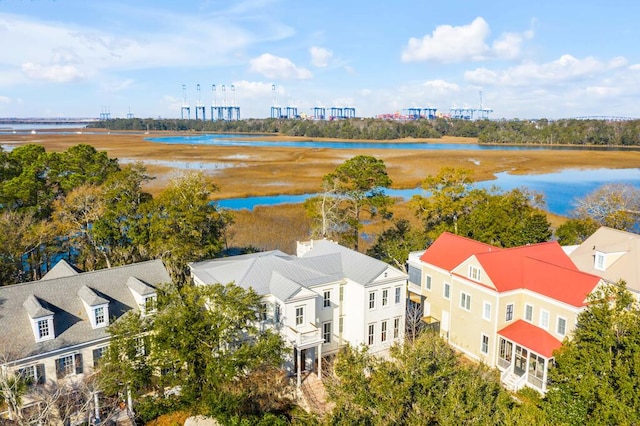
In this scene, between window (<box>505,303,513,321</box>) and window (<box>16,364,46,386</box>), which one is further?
window (<box>505,303,513,321</box>)

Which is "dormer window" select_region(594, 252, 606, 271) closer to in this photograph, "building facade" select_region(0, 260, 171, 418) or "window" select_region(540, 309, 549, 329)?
"window" select_region(540, 309, 549, 329)

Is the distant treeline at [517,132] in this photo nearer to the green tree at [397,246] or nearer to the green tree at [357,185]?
the green tree at [397,246]

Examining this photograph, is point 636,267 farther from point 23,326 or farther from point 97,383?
point 23,326

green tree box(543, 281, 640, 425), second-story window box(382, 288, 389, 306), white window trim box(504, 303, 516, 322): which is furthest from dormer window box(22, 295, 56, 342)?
white window trim box(504, 303, 516, 322)

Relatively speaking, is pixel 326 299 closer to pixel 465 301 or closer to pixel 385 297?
pixel 385 297

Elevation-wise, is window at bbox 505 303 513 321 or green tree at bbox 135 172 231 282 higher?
green tree at bbox 135 172 231 282

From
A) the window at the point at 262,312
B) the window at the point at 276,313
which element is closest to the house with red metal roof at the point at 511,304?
the window at the point at 276,313
